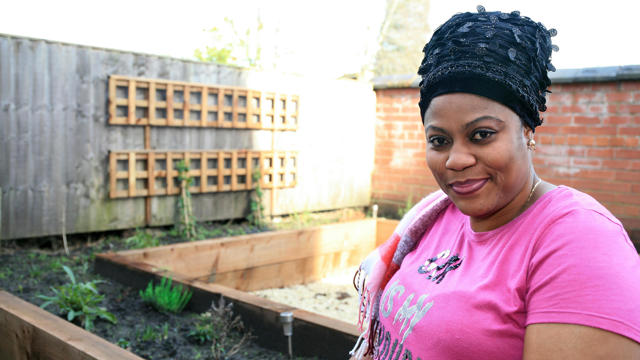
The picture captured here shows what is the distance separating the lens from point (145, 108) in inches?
217

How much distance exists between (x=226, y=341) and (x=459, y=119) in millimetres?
2110

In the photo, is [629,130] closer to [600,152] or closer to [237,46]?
[600,152]

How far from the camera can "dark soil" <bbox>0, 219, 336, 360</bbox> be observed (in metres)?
2.82

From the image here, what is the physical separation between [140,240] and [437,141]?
445 cm

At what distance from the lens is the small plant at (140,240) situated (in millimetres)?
5117

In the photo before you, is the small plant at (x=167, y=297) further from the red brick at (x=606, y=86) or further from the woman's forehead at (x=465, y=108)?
the red brick at (x=606, y=86)

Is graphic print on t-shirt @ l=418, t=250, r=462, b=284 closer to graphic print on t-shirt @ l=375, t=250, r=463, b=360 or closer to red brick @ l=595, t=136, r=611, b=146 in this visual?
graphic print on t-shirt @ l=375, t=250, r=463, b=360

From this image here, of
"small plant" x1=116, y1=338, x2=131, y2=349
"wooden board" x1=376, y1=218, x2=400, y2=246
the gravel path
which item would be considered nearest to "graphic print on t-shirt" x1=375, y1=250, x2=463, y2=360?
"small plant" x1=116, y1=338, x2=131, y2=349

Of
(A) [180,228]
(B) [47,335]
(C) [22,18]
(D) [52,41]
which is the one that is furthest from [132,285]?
(C) [22,18]

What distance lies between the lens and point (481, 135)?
1.21 m

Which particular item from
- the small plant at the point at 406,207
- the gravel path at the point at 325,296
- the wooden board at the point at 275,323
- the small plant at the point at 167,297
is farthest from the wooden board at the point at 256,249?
the small plant at the point at 406,207

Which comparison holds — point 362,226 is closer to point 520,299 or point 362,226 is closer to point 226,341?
point 226,341

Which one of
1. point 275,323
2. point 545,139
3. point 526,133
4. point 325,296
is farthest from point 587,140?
point 526,133

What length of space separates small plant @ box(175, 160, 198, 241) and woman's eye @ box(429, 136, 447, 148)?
4586 mm
